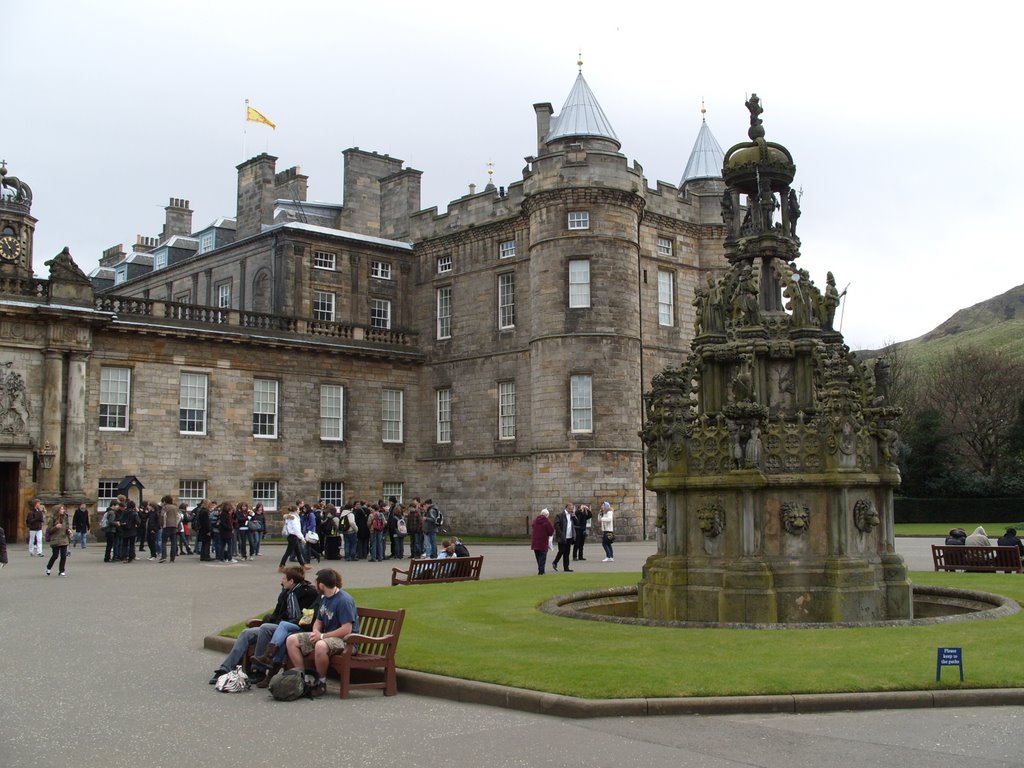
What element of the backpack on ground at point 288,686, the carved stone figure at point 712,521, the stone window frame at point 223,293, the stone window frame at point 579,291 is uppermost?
the stone window frame at point 223,293

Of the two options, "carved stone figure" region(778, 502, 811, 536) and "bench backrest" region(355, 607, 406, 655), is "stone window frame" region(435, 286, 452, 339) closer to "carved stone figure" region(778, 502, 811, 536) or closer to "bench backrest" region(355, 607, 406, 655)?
"carved stone figure" region(778, 502, 811, 536)

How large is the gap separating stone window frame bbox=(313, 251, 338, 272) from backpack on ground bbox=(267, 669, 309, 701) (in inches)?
1351

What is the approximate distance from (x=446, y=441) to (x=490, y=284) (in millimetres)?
6442

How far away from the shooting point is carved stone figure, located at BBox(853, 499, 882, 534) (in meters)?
13.4

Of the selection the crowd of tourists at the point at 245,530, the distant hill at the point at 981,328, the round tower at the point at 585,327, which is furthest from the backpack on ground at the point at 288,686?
the distant hill at the point at 981,328

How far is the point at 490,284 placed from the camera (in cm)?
4175

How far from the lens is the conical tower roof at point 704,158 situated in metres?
44.9

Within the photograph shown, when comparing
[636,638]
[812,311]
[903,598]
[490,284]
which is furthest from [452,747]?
[490,284]

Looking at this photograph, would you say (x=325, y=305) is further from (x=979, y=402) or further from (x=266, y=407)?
(x=979, y=402)

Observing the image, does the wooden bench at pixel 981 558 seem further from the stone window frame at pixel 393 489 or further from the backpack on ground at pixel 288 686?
the stone window frame at pixel 393 489

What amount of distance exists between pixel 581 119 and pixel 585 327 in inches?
309

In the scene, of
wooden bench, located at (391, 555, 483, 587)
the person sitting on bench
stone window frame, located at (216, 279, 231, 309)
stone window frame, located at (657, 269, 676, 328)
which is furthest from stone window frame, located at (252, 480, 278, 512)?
the person sitting on bench

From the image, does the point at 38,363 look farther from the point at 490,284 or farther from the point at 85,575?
the point at 490,284

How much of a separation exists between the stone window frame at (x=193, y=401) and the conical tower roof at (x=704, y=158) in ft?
69.2
